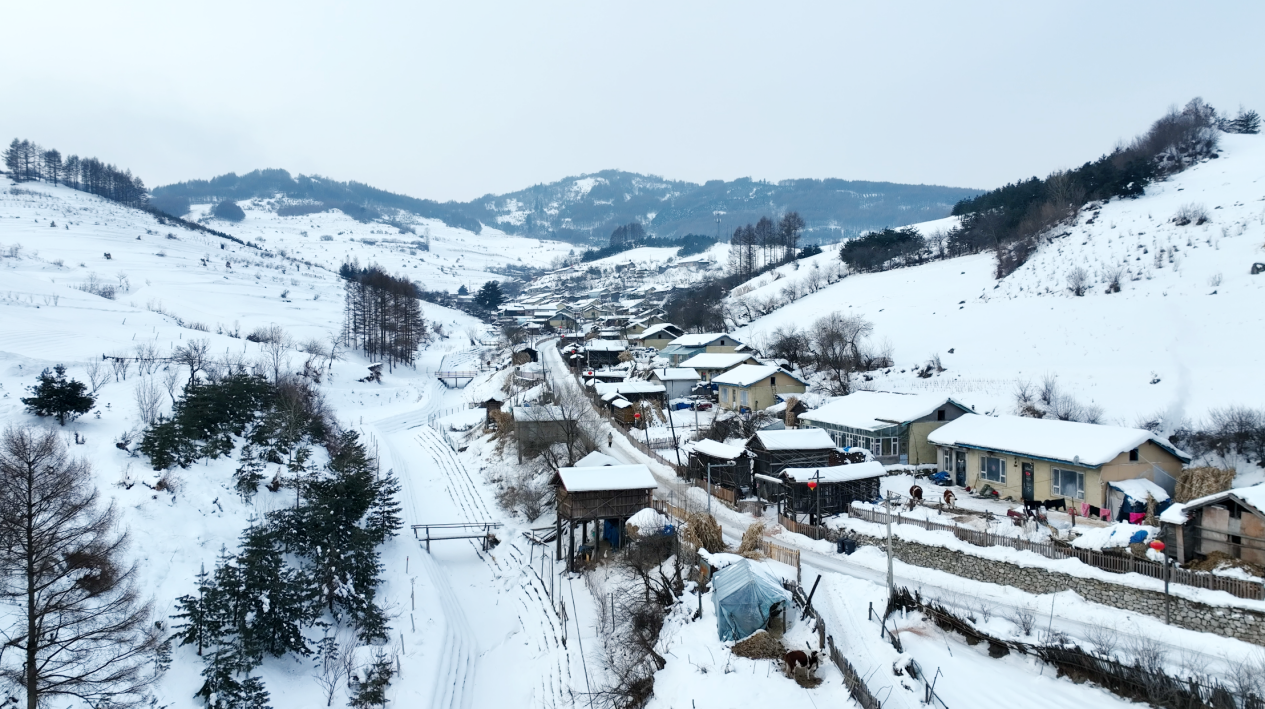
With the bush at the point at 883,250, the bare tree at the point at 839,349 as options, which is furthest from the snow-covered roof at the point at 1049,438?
the bush at the point at 883,250

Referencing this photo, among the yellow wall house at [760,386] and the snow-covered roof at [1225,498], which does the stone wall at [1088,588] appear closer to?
the snow-covered roof at [1225,498]

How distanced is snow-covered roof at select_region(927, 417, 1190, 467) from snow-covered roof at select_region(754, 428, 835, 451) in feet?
17.4

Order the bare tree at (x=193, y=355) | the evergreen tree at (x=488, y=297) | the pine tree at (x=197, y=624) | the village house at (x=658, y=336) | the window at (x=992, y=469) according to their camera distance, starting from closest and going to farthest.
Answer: the pine tree at (x=197, y=624) → the window at (x=992, y=469) → the bare tree at (x=193, y=355) → the village house at (x=658, y=336) → the evergreen tree at (x=488, y=297)

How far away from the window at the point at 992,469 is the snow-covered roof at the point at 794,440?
6353 mm

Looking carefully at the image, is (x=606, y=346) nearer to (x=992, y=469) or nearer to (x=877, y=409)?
(x=877, y=409)

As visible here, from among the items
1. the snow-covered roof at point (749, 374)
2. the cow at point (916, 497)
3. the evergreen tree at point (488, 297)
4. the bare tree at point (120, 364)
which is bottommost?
the cow at point (916, 497)

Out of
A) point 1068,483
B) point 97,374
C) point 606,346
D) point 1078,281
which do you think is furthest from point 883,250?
point 97,374

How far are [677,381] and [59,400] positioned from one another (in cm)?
3952

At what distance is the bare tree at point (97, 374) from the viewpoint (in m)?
31.6

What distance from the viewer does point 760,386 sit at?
46969 mm

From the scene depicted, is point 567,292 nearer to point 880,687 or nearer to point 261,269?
point 261,269

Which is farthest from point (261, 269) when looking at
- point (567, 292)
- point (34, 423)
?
point (34, 423)

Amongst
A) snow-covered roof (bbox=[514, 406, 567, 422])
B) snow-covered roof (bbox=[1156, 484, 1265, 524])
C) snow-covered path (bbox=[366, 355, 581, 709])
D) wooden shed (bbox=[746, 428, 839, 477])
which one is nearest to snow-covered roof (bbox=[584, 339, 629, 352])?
snow-covered roof (bbox=[514, 406, 567, 422])

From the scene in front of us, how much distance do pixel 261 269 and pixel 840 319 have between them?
290ft
